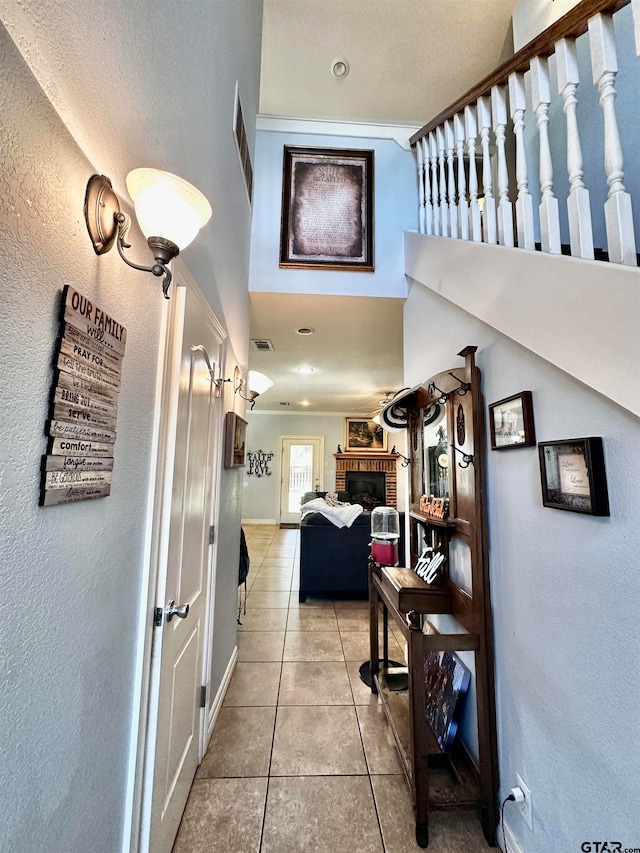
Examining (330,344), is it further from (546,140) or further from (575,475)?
(575,475)

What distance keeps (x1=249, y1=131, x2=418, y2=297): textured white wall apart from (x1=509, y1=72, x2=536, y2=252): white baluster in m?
1.29

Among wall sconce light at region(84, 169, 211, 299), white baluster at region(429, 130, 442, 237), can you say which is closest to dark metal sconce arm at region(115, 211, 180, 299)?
wall sconce light at region(84, 169, 211, 299)

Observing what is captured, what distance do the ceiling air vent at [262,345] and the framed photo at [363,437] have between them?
196 inches

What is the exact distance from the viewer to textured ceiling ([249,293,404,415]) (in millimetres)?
2922

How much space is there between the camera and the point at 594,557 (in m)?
1.00

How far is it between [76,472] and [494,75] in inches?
87.7

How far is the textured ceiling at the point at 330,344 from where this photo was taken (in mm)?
2922

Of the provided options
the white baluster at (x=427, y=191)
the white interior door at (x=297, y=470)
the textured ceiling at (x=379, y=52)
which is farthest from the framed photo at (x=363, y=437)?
the white baluster at (x=427, y=191)

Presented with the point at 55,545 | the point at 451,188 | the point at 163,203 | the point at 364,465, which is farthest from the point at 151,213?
the point at 364,465

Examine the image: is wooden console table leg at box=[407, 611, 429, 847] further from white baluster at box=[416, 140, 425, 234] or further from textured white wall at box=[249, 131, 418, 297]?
white baluster at box=[416, 140, 425, 234]

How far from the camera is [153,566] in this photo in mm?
1126

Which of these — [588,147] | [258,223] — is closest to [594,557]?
[588,147]

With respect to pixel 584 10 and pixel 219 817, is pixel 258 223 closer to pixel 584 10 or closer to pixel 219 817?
pixel 584 10

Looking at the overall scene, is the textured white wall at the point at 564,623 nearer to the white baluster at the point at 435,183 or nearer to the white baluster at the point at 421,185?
the white baluster at the point at 435,183
